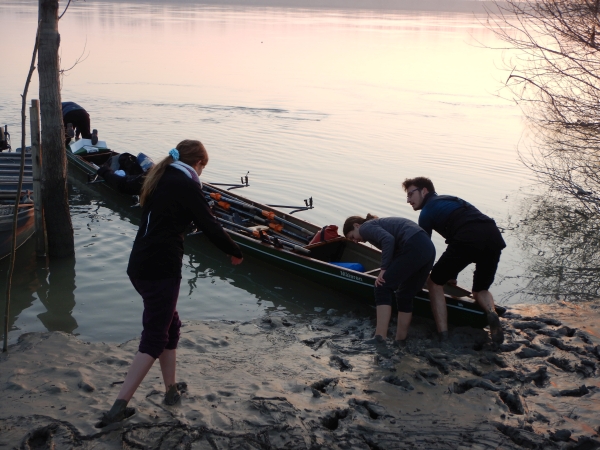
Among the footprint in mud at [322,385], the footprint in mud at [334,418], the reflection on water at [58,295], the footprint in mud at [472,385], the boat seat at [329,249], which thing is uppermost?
the boat seat at [329,249]

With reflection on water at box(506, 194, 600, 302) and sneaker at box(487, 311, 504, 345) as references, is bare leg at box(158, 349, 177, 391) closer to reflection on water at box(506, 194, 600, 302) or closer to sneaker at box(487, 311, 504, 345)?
sneaker at box(487, 311, 504, 345)

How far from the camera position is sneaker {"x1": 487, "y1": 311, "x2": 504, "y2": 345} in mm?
7008

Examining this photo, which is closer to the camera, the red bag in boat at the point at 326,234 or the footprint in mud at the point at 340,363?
the footprint in mud at the point at 340,363

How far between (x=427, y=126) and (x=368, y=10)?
7444 cm

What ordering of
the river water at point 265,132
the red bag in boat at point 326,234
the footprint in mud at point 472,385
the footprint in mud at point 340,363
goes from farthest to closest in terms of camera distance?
the red bag in boat at point 326,234 < the river water at point 265,132 < the footprint in mud at point 340,363 < the footprint in mud at point 472,385

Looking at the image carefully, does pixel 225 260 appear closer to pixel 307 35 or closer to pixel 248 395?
pixel 248 395

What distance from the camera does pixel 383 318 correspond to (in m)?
7.05

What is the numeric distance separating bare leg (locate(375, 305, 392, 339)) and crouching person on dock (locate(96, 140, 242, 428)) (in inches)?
111

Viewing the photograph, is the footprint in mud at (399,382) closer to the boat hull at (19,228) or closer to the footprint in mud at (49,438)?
the footprint in mud at (49,438)

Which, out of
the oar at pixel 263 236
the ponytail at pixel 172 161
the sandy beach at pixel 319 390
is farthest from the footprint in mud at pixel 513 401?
the oar at pixel 263 236

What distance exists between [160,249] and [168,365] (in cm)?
104

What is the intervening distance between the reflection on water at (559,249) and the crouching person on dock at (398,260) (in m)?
3.38

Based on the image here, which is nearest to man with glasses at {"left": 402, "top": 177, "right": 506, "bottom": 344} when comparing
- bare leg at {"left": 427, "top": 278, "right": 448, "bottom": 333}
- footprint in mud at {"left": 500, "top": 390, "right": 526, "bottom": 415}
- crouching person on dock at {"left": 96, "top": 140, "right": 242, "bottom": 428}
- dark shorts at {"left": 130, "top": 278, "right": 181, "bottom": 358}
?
bare leg at {"left": 427, "top": 278, "right": 448, "bottom": 333}

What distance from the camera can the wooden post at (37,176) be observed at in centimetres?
877
